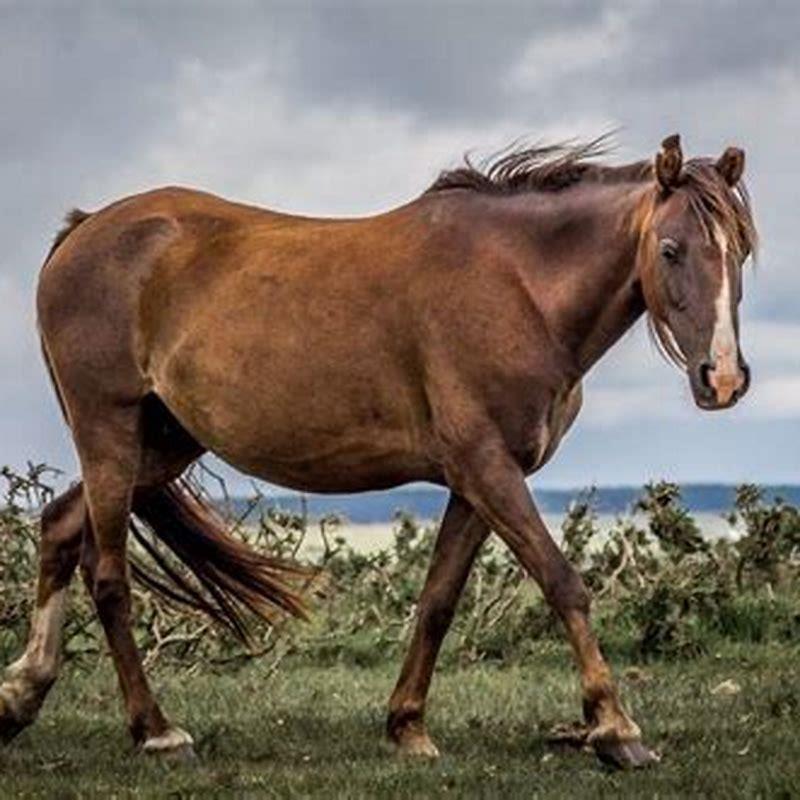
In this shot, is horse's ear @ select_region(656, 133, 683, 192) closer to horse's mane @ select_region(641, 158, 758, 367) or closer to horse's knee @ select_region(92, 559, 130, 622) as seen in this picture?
horse's mane @ select_region(641, 158, 758, 367)

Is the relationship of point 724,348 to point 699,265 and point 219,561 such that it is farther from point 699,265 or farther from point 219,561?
point 219,561

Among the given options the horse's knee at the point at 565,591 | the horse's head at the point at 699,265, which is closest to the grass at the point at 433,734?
the horse's knee at the point at 565,591

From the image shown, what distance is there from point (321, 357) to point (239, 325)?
456mm

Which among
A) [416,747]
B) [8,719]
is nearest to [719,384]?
[416,747]

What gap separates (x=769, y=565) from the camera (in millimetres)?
12711

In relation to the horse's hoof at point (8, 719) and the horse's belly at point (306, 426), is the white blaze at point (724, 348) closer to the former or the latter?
the horse's belly at point (306, 426)

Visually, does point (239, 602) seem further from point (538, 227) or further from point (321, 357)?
point (538, 227)

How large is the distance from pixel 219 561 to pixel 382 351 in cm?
188

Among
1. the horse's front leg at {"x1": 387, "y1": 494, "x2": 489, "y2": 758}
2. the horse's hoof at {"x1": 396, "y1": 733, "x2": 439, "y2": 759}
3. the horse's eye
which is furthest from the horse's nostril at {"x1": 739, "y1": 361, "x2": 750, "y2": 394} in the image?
the horse's hoof at {"x1": 396, "y1": 733, "x2": 439, "y2": 759}

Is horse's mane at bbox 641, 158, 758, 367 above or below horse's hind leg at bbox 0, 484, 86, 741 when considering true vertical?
above

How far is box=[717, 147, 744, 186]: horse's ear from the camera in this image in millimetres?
7152

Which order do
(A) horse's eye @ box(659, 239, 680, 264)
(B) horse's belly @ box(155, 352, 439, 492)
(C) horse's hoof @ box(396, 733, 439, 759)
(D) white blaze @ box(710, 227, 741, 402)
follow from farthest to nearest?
1. (C) horse's hoof @ box(396, 733, 439, 759)
2. (B) horse's belly @ box(155, 352, 439, 492)
3. (A) horse's eye @ box(659, 239, 680, 264)
4. (D) white blaze @ box(710, 227, 741, 402)

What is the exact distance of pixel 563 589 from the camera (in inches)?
278

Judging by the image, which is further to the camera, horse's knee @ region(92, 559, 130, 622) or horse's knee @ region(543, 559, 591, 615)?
horse's knee @ region(92, 559, 130, 622)
